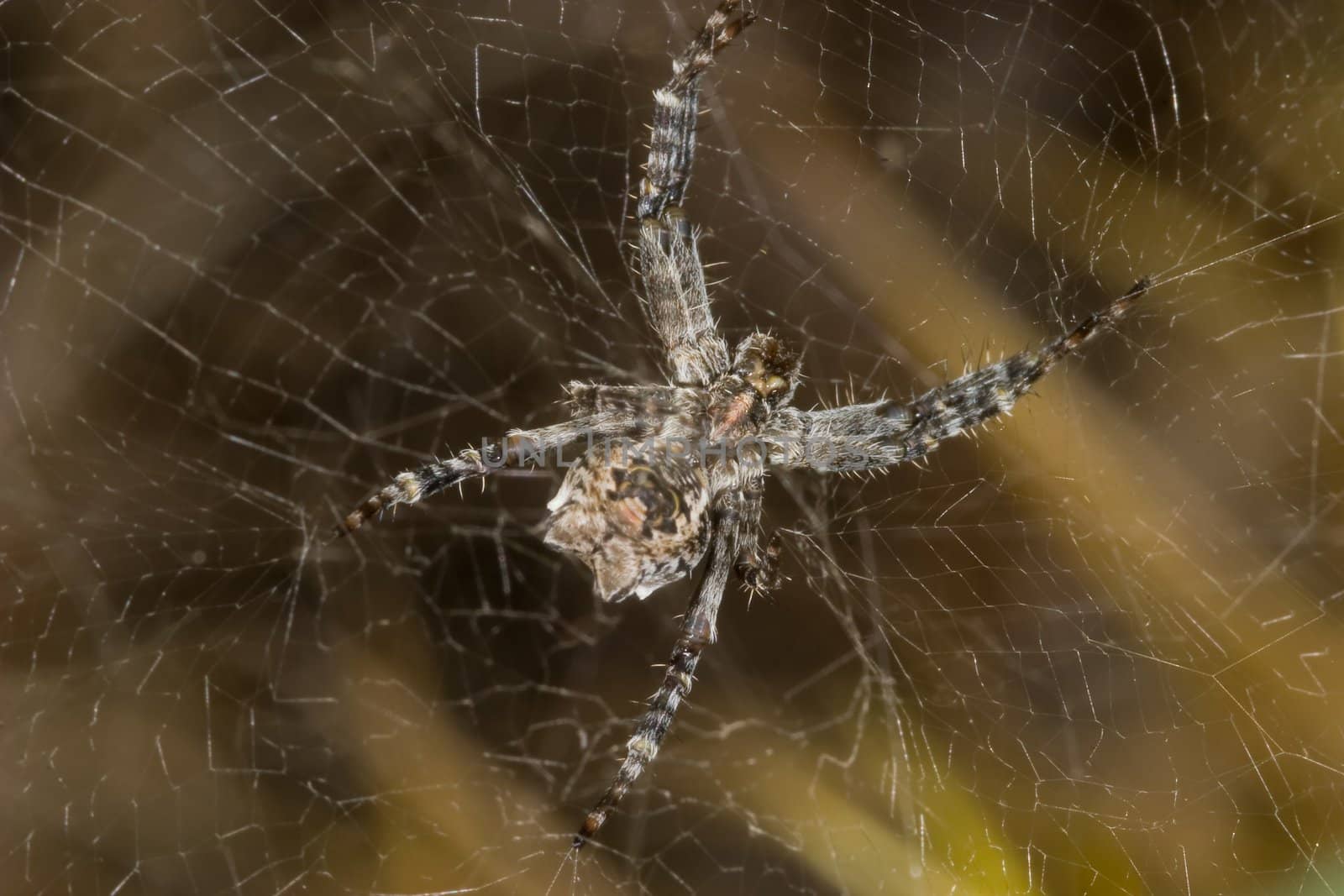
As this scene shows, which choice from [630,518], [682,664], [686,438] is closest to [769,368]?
[686,438]

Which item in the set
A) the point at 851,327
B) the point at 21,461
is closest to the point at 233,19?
the point at 21,461

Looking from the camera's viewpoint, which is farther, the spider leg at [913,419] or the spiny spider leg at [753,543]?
the spiny spider leg at [753,543]

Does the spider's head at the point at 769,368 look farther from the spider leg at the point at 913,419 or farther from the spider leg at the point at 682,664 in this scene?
the spider leg at the point at 682,664

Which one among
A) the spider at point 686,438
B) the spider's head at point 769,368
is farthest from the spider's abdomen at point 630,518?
the spider's head at point 769,368

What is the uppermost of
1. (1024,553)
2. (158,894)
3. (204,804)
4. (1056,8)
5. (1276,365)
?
(1056,8)

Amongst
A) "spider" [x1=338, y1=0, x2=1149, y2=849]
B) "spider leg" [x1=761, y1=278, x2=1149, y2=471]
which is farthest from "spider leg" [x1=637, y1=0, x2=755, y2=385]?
"spider leg" [x1=761, y1=278, x2=1149, y2=471]

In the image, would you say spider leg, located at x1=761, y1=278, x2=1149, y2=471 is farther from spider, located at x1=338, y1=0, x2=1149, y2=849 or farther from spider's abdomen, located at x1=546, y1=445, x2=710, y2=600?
spider's abdomen, located at x1=546, y1=445, x2=710, y2=600

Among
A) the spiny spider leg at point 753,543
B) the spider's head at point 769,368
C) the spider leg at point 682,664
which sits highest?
the spider's head at point 769,368

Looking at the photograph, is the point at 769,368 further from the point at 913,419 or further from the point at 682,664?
the point at 682,664

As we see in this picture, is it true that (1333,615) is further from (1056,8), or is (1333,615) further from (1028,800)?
(1056,8)
